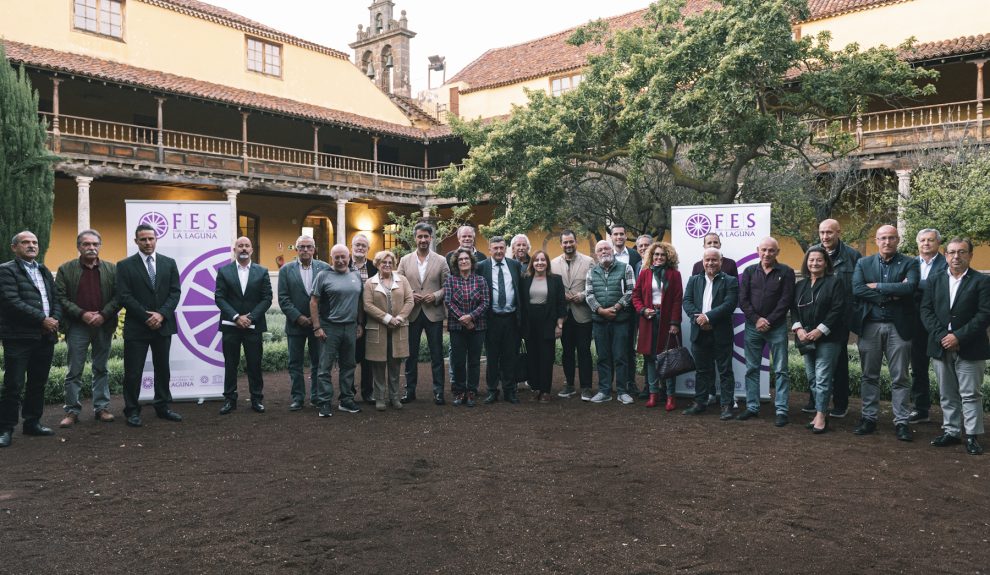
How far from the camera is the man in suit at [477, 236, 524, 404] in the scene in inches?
307

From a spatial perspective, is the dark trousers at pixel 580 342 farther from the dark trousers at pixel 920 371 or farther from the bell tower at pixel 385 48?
the bell tower at pixel 385 48

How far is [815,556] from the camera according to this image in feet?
11.9

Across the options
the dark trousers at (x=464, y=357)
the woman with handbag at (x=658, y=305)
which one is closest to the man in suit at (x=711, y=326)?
the woman with handbag at (x=658, y=305)

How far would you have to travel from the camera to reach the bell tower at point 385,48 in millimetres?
35312

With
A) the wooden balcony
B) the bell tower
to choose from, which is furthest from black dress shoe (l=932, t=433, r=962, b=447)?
the bell tower

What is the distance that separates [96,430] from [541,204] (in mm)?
9803

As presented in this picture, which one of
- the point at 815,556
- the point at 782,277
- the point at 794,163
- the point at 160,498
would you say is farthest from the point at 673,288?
the point at 794,163

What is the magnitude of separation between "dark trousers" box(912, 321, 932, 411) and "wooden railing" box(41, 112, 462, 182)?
18420mm

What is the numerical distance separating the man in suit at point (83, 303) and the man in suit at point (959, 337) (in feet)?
23.4

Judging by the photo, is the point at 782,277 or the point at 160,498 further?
the point at 782,277

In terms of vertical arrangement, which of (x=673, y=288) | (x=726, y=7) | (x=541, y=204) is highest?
(x=726, y=7)

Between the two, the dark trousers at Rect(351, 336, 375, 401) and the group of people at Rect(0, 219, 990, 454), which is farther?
the dark trousers at Rect(351, 336, 375, 401)

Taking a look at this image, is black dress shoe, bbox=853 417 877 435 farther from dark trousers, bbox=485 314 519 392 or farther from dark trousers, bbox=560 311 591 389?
dark trousers, bbox=485 314 519 392

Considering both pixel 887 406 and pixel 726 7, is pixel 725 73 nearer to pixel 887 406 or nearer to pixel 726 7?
pixel 726 7
